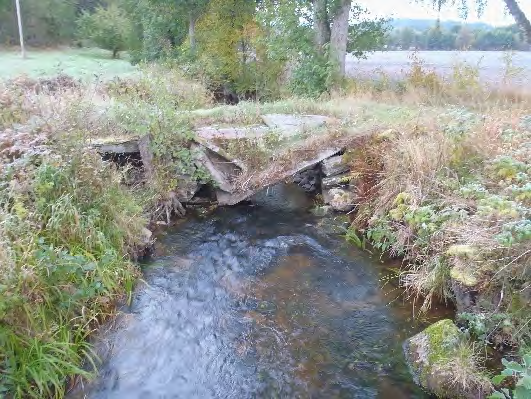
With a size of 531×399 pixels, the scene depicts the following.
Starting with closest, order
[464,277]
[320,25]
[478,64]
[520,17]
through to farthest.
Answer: [464,277], [478,64], [520,17], [320,25]

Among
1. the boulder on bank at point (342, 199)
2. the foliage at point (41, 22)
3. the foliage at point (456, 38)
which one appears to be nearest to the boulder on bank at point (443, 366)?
the boulder on bank at point (342, 199)

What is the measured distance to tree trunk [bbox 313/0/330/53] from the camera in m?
11.8

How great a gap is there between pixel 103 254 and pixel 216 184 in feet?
9.51

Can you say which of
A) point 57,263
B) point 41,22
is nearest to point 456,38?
point 57,263

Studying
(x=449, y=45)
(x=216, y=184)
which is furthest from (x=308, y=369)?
(x=449, y=45)

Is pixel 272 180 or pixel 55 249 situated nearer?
pixel 55 249

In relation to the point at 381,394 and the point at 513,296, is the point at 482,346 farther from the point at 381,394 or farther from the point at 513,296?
the point at 381,394

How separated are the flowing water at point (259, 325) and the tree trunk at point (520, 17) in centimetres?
891

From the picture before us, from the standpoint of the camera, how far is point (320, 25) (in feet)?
40.0

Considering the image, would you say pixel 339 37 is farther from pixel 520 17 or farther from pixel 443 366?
pixel 443 366

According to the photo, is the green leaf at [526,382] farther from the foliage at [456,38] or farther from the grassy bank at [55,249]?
the foliage at [456,38]

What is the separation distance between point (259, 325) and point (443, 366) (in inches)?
69.8

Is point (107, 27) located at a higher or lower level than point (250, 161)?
higher

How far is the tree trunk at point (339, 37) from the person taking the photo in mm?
11555
